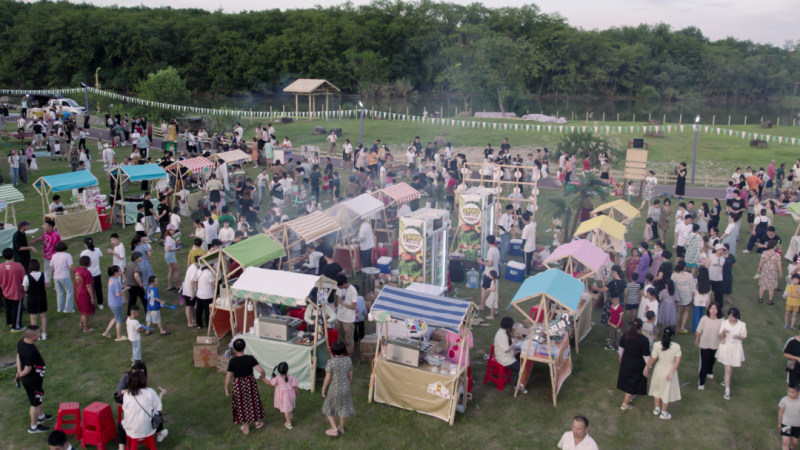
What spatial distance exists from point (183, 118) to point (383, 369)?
1561 inches

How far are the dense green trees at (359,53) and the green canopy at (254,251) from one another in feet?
182

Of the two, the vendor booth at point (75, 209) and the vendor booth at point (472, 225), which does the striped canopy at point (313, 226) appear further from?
the vendor booth at point (75, 209)

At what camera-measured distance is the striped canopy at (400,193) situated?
55.0ft

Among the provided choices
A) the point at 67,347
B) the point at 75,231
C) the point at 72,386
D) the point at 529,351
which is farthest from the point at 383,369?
the point at 75,231

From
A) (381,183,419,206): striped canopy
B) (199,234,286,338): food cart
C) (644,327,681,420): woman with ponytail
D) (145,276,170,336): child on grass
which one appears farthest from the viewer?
(381,183,419,206): striped canopy

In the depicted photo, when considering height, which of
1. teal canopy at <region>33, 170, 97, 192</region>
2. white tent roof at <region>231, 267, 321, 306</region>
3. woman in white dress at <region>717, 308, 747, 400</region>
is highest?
teal canopy at <region>33, 170, 97, 192</region>

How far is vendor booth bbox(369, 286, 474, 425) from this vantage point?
29.6 ft

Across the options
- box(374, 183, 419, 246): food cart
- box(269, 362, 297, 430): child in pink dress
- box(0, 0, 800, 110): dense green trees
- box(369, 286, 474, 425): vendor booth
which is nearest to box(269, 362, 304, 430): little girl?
box(269, 362, 297, 430): child in pink dress

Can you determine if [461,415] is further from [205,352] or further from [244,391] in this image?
[205,352]

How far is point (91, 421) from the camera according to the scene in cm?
805

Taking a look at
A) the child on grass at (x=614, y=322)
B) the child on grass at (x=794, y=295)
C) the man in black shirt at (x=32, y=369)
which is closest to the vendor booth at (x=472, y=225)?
the child on grass at (x=614, y=322)

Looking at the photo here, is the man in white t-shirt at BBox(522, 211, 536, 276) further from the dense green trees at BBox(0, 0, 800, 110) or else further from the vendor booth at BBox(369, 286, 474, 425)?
the dense green trees at BBox(0, 0, 800, 110)

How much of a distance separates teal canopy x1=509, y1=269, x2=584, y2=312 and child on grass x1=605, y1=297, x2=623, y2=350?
1.19 metres

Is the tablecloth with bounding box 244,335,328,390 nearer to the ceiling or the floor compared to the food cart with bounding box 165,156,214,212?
nearer to the floor
